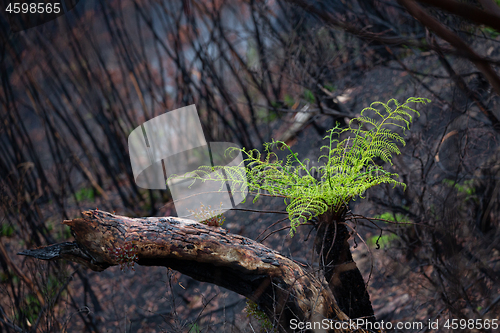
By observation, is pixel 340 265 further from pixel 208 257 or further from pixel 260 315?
pixel 208 257

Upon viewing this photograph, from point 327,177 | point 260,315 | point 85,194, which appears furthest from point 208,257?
point 85,194

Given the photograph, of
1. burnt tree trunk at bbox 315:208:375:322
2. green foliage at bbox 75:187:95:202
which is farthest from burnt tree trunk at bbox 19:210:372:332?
green foliage at bbox 75:187:95:202

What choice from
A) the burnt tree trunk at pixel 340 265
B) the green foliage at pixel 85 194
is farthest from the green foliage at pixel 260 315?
the green foliage at pixel 85 194

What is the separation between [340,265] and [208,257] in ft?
1.49

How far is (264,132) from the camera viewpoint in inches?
137

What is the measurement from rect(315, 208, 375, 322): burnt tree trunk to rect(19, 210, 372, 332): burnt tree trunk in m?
0.07

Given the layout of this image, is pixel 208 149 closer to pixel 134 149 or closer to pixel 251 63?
pixel 134 149

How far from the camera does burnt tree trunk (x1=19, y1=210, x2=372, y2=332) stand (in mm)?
1037

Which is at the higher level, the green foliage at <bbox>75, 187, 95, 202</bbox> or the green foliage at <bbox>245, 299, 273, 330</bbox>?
the green foliage at <bbox>75, 187, 95, 202</bbox>

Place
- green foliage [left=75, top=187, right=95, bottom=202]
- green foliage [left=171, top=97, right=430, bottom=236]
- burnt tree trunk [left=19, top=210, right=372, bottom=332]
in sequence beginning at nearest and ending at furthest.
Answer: burnt tree trunk [left=19, top=210, right=372, bottom=332] < green foliage [left=171, top=97, right=430, bottom=236] < green foliage [left=75, top=187, right=95, bottom=202]

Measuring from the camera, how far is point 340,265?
1218mm

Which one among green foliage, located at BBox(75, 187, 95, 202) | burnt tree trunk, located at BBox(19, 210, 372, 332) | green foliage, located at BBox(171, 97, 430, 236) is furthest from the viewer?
green foliage, located at BBox(75, 187, 95, 202)

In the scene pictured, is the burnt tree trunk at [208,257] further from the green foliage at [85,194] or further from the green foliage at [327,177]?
the green foliage at [85,194]

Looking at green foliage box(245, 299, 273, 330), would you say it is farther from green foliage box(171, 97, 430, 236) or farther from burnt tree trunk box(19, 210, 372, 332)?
green foliage box(171, 97, 430, 236)
